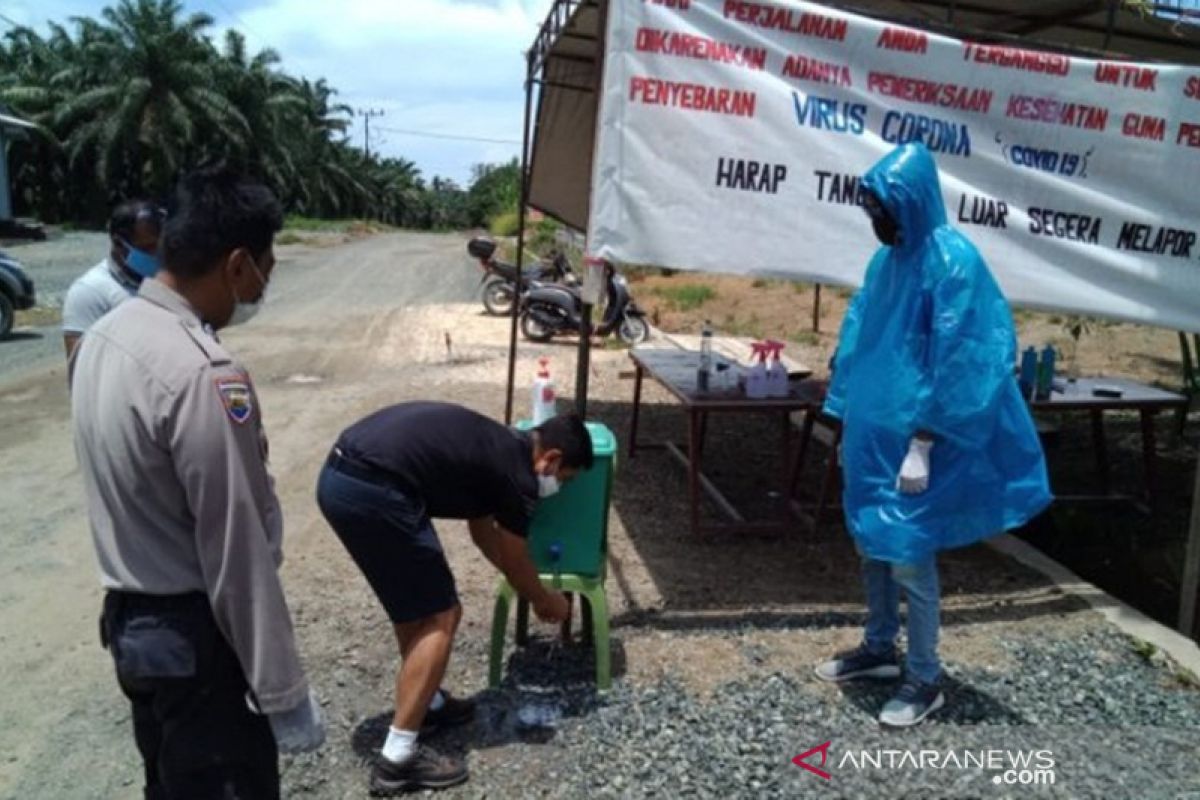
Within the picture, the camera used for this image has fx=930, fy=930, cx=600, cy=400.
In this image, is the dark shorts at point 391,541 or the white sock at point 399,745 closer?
the dark shorts at point 391,541

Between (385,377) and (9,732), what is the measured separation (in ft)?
20.2

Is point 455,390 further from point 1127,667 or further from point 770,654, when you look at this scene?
point 1127,667

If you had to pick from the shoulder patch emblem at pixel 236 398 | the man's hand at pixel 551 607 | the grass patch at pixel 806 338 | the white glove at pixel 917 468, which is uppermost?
the shoulder patch emblem at pixel 236 398

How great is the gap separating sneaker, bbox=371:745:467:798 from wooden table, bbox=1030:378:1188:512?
4.03 meters

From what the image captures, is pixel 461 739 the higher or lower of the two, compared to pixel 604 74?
lower

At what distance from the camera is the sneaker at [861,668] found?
139 inches

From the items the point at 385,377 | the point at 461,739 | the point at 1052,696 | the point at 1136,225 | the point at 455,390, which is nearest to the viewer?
the point at 461,739

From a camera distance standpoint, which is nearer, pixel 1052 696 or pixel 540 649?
pixel 1052 696

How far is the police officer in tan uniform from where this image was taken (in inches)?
60.7

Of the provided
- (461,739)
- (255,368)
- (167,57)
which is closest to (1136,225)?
(461,739)

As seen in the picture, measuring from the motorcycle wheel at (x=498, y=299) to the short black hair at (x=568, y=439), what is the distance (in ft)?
36.1

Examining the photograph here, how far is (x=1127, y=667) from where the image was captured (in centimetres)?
372

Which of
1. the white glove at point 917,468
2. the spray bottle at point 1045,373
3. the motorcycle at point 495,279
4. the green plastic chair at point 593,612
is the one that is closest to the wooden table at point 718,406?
the spray bottle at point 1045,373

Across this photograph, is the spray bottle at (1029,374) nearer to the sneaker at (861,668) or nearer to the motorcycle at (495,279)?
the sneaker at (861,668)
